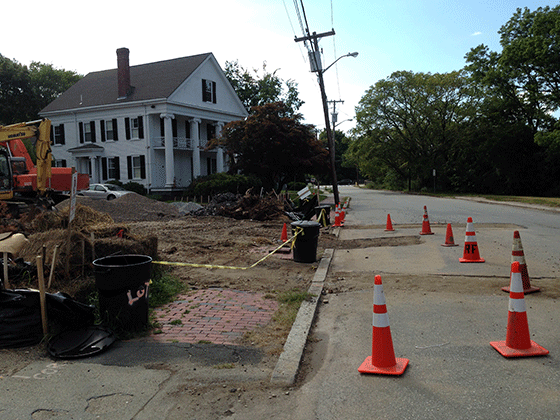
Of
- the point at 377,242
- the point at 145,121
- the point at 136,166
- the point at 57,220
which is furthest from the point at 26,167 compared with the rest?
the point at 136,166

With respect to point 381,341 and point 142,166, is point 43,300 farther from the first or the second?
point 142,166

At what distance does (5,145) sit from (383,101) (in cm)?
4481

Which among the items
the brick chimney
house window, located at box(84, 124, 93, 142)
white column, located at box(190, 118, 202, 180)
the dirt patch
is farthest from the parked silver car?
the dirt patch

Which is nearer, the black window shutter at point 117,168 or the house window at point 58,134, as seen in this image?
the black window shutter at point 117,168

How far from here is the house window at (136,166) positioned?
36719 mm

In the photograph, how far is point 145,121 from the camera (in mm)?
36062

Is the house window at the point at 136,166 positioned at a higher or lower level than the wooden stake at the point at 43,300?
higher

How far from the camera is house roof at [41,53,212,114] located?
1432 inches

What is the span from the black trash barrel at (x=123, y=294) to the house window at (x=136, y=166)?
32.8 metres

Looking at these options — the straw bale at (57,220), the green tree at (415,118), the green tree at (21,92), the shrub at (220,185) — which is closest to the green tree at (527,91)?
the green tree at (415,118)

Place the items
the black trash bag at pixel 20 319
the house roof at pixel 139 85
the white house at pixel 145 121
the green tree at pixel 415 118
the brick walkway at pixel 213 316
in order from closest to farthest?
the black trash bag at pixel 20 319 → the brick walkway at pixel 213 316 → the white house at pixel 145 121 → the house roof at pixel 139 85 → the green tree at pixel 415 118

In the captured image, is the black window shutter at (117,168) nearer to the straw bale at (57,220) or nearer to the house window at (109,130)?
the house window at (109,130)

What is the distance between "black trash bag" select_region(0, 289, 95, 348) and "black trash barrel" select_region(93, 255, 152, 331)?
0.25 m

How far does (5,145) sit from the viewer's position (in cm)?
1688
